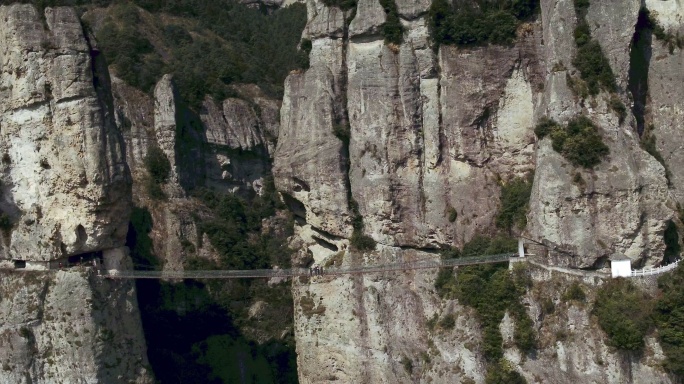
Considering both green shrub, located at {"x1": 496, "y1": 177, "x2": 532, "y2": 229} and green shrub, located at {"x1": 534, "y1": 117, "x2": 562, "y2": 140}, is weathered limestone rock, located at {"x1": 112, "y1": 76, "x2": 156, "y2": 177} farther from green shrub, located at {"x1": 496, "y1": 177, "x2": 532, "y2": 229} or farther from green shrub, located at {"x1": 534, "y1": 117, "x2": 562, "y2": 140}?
green shrub, located at {"x1": 534, "y1": 117, "x2": 562, "y2": 140}

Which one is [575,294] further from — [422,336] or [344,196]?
[344,196]

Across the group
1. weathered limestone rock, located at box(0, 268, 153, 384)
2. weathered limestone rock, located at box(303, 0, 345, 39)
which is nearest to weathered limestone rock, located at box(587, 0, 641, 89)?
weathered limestone rock, located at box(303, 0, 345, 39)

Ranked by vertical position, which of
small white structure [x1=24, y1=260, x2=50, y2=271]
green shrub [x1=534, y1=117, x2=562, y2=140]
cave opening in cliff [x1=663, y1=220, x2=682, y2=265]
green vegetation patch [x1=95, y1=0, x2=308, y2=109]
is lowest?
cave opening in cliff [x1=663, y1=220, x2=682, y2=265]

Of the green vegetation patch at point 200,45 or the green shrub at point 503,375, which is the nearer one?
the green shrub at point 503,375

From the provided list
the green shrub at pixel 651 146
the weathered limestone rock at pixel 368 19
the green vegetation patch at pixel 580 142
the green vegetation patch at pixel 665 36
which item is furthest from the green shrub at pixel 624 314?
the weathered limestone rock at pixel 368 19

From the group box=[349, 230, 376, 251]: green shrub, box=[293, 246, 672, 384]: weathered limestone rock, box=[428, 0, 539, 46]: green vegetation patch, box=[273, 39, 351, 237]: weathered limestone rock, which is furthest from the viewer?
box=[273, 39, 351, 237]: weathered limestone rock

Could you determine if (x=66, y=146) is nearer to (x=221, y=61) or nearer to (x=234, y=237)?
(x=234, y=237)

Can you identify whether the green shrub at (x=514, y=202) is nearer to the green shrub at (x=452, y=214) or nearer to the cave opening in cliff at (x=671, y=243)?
the green shrub at (x=452, y=214)

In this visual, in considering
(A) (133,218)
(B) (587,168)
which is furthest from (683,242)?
(A) (133,218)

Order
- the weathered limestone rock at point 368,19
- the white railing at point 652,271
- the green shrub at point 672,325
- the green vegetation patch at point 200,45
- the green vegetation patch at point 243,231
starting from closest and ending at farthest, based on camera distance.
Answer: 1. the green shrub at point 672,325
2. the white railing at point 652,271
3. the weathered limestone rock at point 368,19
4. the green vegetation patch at point 243,231
5. the green vegetation patch at point 200,45
